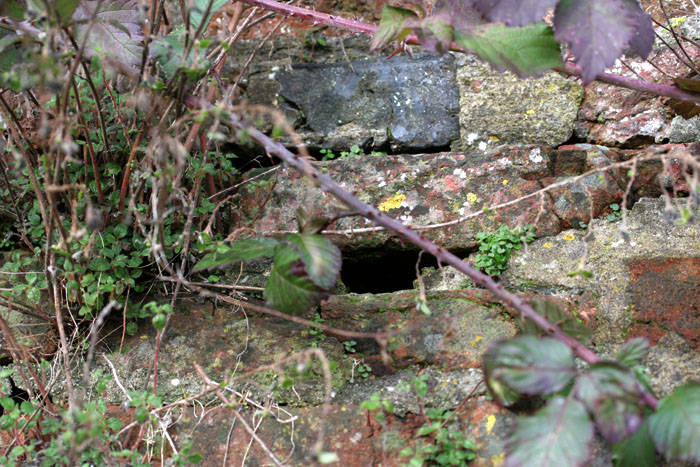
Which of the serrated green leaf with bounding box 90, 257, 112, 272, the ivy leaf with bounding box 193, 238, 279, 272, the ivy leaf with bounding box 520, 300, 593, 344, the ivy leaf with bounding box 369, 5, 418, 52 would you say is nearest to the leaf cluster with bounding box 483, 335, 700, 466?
the ivy leaf with bounding box 520, 300, 593, 344

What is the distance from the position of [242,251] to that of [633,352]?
76cm

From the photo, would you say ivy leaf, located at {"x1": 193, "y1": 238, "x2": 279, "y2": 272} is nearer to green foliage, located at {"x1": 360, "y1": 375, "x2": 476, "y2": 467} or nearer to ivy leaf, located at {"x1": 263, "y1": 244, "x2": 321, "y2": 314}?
ivy leaf, located at {"x1": 263, "y1": 244, "x2": 321, "y2": 314}

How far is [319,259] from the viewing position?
1.14 meters

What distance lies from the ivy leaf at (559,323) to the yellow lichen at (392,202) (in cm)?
52

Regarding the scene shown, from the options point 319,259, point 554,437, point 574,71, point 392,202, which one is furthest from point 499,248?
point 554,437

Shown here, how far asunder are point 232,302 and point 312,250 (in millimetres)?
397

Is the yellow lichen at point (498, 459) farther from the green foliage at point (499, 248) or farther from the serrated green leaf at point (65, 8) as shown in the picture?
the serrated green leaf at point (65, 8)

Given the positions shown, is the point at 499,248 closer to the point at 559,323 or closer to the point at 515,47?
the point at 559,323

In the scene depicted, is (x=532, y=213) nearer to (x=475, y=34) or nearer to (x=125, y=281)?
(x=475, y=34)

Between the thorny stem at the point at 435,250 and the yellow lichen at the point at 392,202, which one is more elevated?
the thorny stem at the point at 435,250

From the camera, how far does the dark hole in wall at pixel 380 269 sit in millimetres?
1614

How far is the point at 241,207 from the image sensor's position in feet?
5.46

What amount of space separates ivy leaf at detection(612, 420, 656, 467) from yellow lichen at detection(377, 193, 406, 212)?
0.82 m

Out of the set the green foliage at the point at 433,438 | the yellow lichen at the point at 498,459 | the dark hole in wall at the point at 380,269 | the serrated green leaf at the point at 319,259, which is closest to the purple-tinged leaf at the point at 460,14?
the serrated green leaf at the point at 319,259
